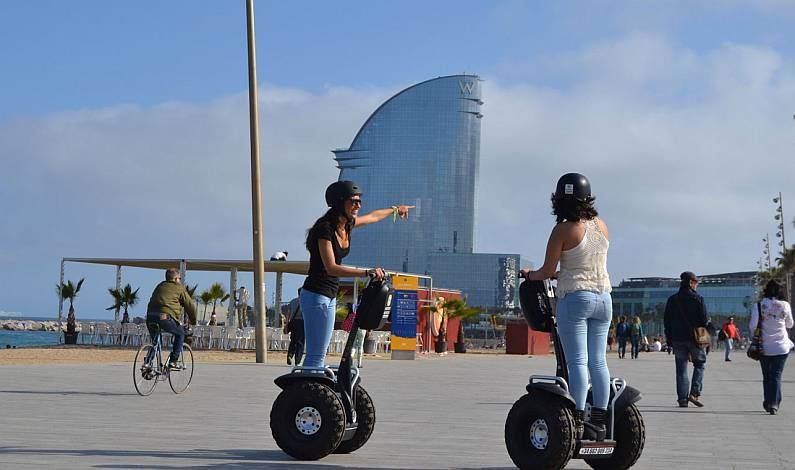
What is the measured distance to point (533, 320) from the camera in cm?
696

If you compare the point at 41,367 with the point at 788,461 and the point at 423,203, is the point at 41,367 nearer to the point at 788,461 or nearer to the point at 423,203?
the point at 788,461

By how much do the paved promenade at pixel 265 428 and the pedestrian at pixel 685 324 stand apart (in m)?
0.41

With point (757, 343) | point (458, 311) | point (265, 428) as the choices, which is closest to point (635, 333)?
point (458, 311)

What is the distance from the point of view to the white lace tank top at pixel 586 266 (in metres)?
6.72

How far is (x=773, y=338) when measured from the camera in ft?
42.7

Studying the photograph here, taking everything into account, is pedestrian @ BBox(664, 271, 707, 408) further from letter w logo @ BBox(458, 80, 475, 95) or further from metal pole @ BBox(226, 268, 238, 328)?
letter w logo @ BBox(458, 80, 475, 95)

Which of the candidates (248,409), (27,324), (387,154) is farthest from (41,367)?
(27,324)

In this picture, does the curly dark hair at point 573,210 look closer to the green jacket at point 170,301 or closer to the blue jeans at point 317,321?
the blue jeans at point 317,321

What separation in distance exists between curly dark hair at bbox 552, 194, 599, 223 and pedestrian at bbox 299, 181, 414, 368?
1308 mm

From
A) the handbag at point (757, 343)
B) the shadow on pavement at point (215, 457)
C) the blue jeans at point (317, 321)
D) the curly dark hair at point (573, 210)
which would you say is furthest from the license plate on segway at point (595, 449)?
the handbag at point (757, 343)

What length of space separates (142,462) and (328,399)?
47.2 inches

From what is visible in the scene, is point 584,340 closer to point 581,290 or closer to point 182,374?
point 581,290

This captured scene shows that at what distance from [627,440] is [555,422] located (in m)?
0.63

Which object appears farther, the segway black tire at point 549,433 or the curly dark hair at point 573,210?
the curly dark hair at point 573,210
